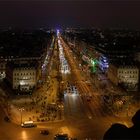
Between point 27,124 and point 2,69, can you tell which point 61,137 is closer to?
point 27,124

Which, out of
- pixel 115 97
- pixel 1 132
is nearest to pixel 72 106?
pixel 115 97

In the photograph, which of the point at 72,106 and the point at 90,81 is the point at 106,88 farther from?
the point at 72,106

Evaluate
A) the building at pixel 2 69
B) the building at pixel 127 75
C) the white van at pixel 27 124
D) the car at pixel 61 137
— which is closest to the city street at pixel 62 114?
the white van at pixel 27 124

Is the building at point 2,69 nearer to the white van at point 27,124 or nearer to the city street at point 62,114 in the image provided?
the city street at point 62,114

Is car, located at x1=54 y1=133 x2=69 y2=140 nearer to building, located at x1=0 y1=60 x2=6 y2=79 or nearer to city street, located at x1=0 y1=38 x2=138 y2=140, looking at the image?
city street, located at x1=0 y1=38 x2=138 y2=140

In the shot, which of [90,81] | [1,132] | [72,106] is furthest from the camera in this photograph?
[90,81]

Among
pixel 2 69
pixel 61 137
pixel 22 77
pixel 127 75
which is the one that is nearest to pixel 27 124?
pixel 61 137

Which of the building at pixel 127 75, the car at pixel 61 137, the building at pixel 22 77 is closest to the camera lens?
the car at pixel 61 137

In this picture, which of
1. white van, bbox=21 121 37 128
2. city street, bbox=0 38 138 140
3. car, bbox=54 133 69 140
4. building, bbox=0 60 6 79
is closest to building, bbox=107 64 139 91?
city street, bbox=0 38 138 140
